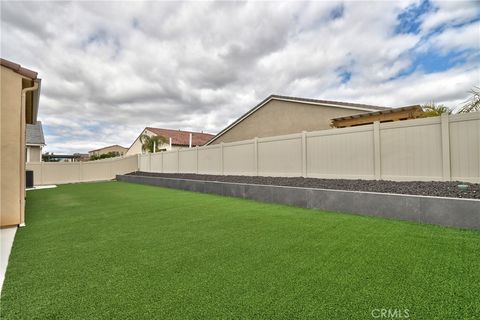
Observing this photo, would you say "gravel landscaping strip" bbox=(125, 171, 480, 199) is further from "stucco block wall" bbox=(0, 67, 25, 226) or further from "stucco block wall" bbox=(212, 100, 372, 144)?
"stucco block wall" bbox=(0, 67, 25, 226)

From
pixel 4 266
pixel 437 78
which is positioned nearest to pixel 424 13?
pixel 437 78

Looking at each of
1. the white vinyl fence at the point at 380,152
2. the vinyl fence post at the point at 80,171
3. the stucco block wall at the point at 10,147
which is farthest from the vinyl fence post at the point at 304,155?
the vinyl fence post at the point at 80,171

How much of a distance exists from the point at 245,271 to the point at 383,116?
36.5 feet

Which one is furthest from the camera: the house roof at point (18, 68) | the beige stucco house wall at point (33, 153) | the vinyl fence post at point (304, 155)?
the beige stucco house wall at point (33, 153)

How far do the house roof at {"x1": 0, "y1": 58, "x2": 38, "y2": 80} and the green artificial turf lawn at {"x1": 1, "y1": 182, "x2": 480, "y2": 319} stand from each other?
3.39 metres

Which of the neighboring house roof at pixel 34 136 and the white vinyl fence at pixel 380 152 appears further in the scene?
the neighboring house roof at pixel 34 136

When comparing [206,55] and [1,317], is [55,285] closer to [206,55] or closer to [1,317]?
[1,317]

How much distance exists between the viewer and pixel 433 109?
10281mm

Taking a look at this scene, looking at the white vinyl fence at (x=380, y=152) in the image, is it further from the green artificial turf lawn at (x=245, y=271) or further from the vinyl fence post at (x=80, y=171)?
the vinyl fence post at (x=80, y=171)

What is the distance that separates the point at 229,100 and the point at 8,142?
26.7 meters

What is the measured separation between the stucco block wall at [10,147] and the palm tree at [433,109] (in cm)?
1378

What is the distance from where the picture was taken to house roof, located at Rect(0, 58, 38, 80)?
5.04m

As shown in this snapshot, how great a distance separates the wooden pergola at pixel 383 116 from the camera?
10.2 m

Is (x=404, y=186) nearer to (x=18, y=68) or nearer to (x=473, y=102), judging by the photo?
(x=473, y=102)
